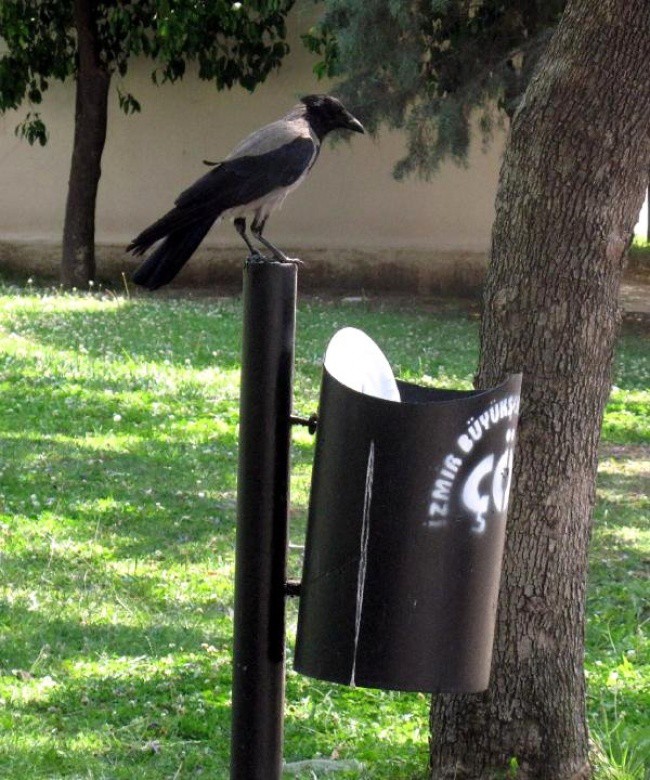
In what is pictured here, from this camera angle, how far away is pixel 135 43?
1517 cm

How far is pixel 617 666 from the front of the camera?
15.4 feet

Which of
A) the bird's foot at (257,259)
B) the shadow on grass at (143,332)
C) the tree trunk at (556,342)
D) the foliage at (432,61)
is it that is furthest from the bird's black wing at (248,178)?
the foliage at (432,61)

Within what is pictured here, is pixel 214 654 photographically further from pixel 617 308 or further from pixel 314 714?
pixel 617 308

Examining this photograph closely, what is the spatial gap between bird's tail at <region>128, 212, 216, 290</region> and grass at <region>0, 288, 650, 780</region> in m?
1.40

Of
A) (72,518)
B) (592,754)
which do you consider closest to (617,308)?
(592,754)

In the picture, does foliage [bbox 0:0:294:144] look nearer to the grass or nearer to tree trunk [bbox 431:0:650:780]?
the grass

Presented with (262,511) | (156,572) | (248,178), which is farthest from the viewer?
(156,572)

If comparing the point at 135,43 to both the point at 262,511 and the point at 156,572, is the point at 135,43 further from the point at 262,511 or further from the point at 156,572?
the point at 262,511

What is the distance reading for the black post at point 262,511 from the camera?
90.0 inches

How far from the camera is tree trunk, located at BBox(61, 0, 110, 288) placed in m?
15.1

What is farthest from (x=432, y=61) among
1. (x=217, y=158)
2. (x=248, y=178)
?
(x=248, y=178)

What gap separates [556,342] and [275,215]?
524 inches

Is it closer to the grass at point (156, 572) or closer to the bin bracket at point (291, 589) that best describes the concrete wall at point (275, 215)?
the grass at point (156, 572)

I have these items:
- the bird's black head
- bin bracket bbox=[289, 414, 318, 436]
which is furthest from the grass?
the bird's black head
